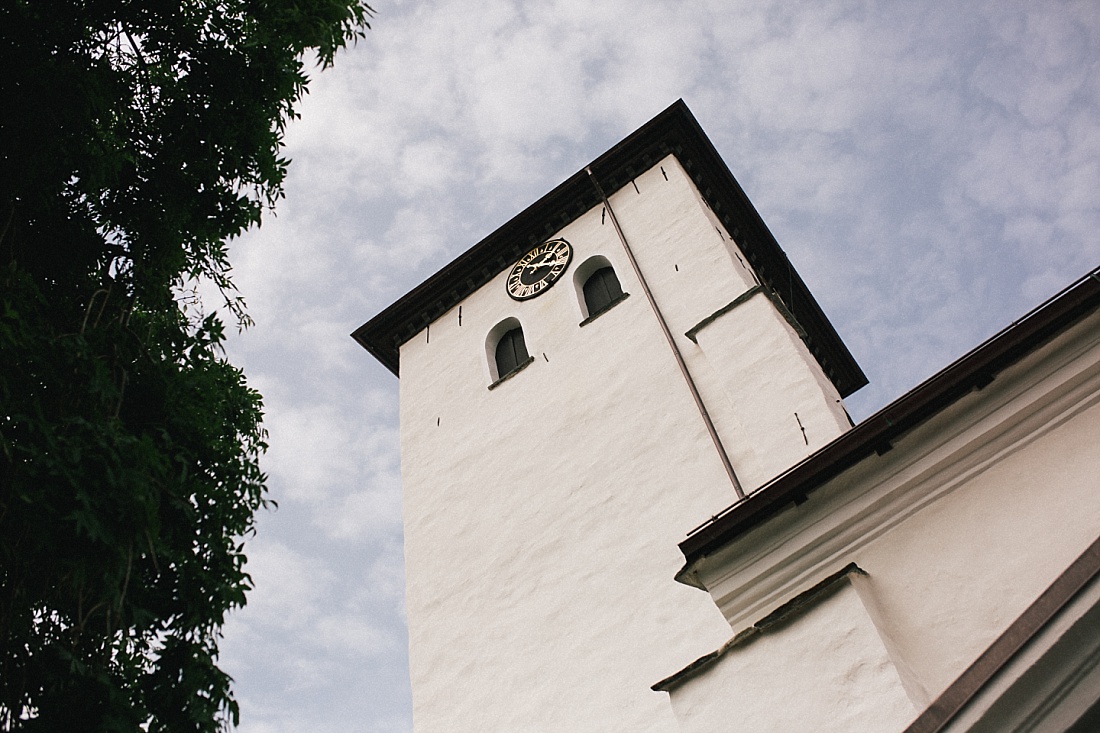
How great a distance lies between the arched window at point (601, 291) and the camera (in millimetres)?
15966

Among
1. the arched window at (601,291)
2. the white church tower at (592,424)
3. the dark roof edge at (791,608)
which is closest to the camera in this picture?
the dark roof edge at (791,608)

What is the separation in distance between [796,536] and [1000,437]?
1531 millimetres

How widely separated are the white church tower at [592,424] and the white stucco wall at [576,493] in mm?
30

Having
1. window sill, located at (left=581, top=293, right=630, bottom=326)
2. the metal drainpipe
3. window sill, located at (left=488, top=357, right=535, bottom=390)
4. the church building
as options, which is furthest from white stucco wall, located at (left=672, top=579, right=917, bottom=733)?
window sill, located at (left=488, top=357, right=535, bottom=390)

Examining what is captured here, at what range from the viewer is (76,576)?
163 inches

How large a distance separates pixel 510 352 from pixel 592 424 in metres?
3.61

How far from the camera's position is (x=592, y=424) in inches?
540

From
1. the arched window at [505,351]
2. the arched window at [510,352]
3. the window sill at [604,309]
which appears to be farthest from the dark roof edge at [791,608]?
the arched window at [510,352]

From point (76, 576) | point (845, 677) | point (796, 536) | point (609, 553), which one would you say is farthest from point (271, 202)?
point (609, 553)

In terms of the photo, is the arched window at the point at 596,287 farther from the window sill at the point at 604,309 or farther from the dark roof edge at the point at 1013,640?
the dark roof edge at the point at 1013,640

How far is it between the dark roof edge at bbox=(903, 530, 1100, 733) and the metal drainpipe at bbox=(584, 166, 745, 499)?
18.4ft

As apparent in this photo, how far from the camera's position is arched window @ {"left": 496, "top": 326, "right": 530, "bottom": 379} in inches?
651

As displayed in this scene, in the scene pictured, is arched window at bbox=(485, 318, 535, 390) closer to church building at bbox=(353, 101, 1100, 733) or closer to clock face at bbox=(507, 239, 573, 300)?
church building at bbox=(353, 101, 1100, 733)

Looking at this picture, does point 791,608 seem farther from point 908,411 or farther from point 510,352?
point 510,352
